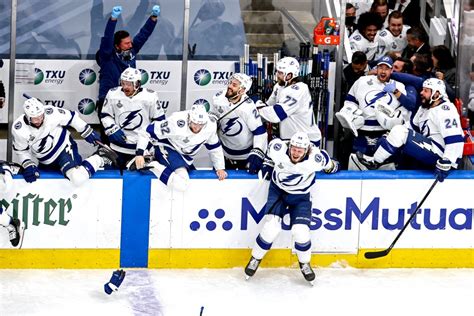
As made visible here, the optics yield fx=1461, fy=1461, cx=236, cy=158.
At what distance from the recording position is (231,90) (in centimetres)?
1137

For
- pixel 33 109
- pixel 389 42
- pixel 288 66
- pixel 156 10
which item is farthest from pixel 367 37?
pixel 33 109

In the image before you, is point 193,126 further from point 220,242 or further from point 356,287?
point 356,287

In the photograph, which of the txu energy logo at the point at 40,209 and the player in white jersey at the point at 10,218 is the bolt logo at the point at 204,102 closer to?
the txu energy logo at the point at 40,209

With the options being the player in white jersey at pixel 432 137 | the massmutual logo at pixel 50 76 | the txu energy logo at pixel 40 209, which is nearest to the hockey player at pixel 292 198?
the player in white jersey at pixel 432 137

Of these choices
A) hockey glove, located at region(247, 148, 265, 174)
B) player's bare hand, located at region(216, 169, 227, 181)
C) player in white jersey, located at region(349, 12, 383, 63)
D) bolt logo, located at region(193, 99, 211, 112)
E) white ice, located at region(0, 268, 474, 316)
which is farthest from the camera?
player in white jersey, located at region(349, 12, 383, 63)

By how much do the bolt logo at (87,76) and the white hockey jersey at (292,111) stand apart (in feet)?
5.04

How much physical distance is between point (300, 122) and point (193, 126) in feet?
4.18

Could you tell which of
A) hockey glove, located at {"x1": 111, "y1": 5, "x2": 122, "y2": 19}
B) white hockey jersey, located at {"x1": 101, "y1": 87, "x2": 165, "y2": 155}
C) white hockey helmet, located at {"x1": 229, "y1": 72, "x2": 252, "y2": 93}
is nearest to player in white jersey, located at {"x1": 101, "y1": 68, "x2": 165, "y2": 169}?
white hockey jersey, located at {"x1": 101, "y1": 87, "x2": 165, "y2": 155}

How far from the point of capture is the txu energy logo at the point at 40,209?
10648 mm

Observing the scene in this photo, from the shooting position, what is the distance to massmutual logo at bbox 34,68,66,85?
1220 centimetres

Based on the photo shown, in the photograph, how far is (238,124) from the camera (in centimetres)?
1144

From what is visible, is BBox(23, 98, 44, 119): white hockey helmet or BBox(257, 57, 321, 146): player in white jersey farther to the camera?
BBox(257, 57, 321, 146): player in white jersey

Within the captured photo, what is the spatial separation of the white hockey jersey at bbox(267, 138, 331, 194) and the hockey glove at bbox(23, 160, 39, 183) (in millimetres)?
1725

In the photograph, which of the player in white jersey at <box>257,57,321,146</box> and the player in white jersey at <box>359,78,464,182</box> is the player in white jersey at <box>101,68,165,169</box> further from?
the player in white jersey at <box>359,78,464,182</box>
